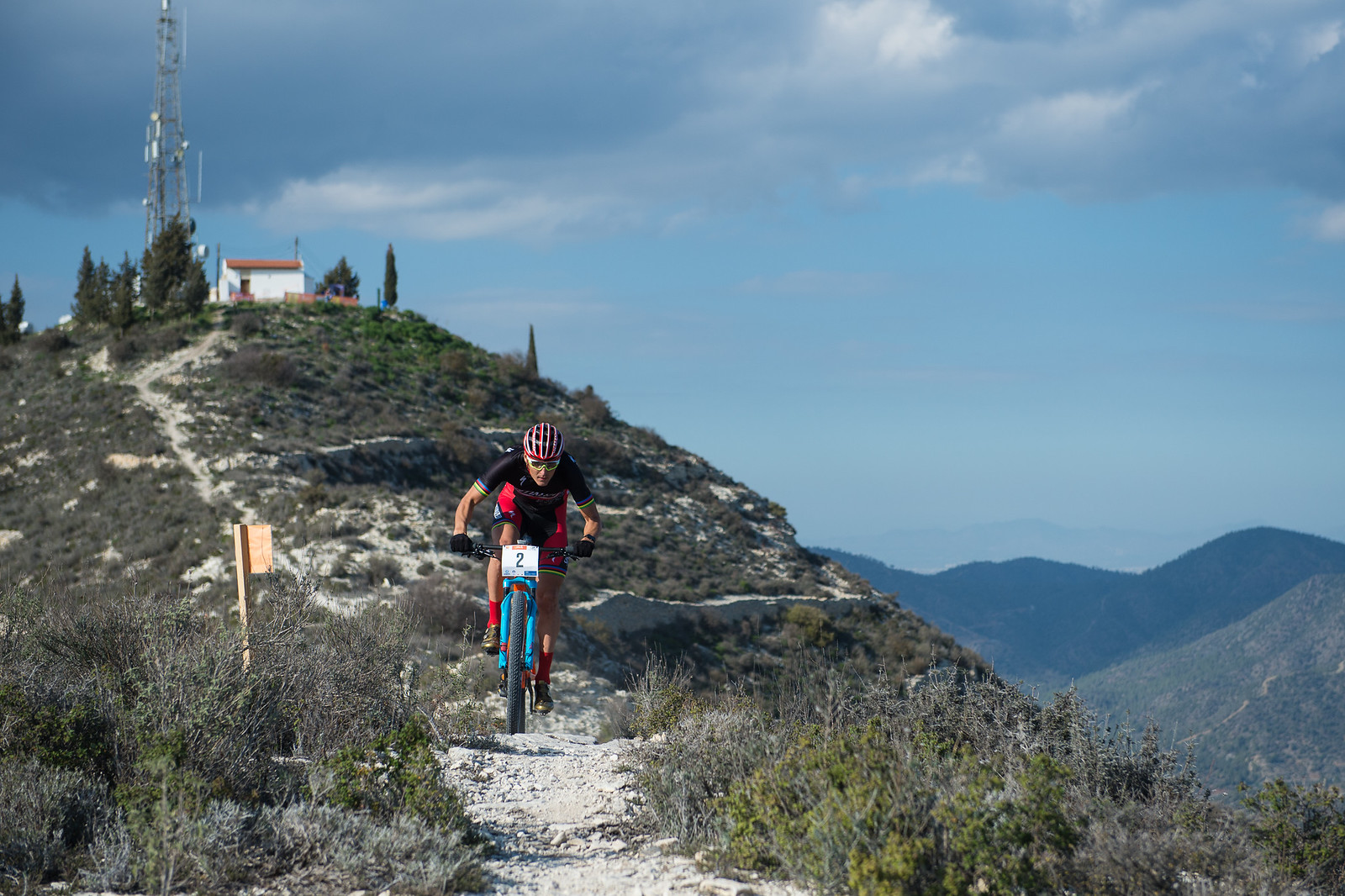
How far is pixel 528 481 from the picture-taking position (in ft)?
22.8

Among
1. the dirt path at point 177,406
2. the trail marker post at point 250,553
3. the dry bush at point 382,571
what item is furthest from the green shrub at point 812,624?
the trail marker post at point 250,553

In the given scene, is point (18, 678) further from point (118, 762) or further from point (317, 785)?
point (317, 785)

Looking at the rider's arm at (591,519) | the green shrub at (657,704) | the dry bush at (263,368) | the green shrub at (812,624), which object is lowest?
the green shrub at (812,624)

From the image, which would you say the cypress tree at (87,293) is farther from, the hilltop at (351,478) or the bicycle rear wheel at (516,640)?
the bicycle rear wheel at (516,640)

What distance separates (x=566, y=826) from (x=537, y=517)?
256cm

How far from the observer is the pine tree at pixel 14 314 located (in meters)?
52.2

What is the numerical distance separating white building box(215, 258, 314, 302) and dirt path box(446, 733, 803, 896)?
2379 inches

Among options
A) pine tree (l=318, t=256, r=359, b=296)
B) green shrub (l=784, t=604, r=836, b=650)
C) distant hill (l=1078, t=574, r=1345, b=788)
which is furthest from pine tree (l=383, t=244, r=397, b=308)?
distant hill (l=1078, t=574, r=1345, b=788)

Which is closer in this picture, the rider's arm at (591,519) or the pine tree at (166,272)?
the rider's arm at (591,519)

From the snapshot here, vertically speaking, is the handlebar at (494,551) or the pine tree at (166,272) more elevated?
the pine tree at (166,272)

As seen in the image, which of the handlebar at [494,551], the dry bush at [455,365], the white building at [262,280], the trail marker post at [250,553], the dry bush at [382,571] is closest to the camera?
the handlebar at [494,551]

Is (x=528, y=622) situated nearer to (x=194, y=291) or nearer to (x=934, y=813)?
(x=934, y=813)

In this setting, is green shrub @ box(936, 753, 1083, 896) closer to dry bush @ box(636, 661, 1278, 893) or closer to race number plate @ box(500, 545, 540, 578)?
dry bush @ box(636, 661, 1278, 893)

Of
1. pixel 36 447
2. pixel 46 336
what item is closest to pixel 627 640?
pixel 36 447
